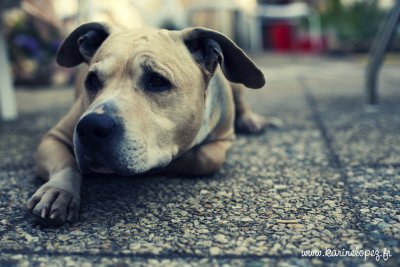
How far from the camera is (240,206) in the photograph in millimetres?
2133

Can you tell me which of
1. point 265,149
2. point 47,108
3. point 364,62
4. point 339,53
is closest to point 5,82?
point 47,108

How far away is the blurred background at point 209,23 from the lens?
6.15 meters

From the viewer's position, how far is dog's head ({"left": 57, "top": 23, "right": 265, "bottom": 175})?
1903 millimetres

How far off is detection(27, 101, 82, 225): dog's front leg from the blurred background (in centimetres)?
164

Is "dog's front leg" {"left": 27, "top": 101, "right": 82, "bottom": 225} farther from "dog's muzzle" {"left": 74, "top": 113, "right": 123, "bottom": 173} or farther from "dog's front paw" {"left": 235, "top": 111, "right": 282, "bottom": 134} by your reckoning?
"dog's front paw" {"left": 235, "top": 111, "right": 282, "bottom": 134}

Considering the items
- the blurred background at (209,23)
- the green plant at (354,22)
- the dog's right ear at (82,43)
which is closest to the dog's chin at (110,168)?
the dog's right ear at (82,43)

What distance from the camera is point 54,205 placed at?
1.95 m

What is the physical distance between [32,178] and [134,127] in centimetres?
90

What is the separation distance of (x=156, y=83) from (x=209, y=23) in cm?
903

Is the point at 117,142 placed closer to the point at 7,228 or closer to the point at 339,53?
the point at 7,228

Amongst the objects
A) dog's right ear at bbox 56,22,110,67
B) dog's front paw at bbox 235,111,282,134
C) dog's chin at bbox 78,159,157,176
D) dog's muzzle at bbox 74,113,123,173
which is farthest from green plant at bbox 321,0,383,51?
dog's muzzle at bbox 74,113,123,173

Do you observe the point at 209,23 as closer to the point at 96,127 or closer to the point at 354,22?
the point at 354,22

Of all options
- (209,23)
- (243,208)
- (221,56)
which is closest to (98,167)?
(243,208)

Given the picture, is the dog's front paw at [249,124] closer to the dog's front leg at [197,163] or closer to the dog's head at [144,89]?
the dog's front leg at [197,163]
